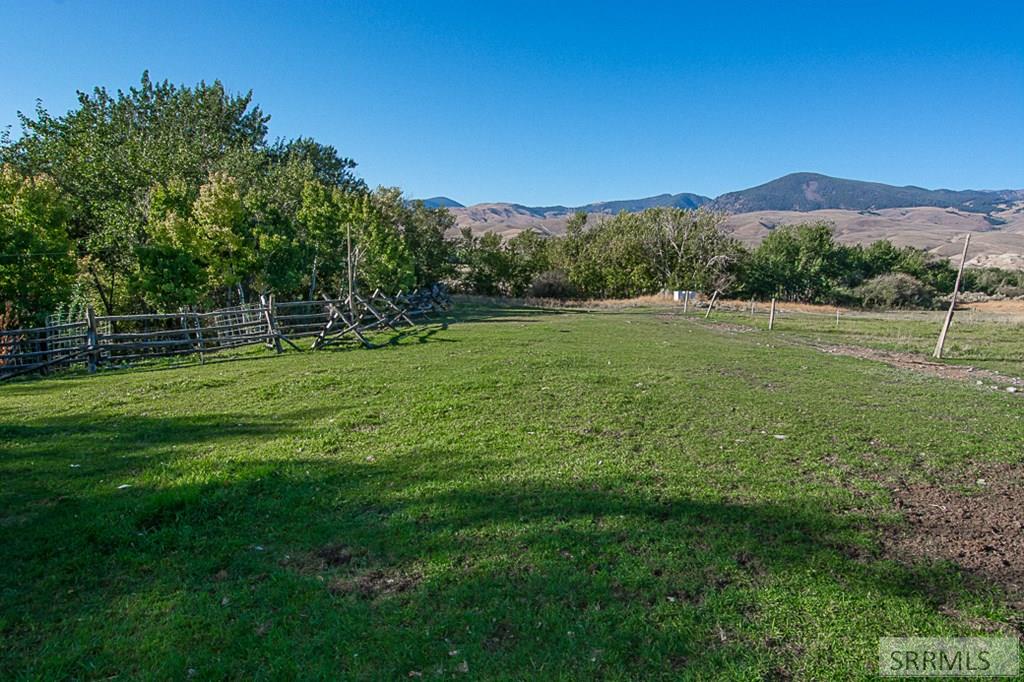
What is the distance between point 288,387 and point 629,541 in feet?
28.0

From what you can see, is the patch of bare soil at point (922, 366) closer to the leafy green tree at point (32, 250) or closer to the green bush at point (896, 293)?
the leafy green tree at point (32, 250)

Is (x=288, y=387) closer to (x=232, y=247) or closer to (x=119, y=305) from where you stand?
(x=232, y=247)

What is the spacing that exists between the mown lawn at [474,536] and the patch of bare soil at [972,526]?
23 cm

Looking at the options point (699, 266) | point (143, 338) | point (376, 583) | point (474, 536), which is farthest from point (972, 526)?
point (699, 266)

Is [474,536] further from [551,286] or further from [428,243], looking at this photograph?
[551,286]

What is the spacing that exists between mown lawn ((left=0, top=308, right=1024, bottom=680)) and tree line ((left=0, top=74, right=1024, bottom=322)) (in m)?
15.4

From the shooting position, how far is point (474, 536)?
15.2 feet

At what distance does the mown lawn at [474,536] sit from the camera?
10.8 feet

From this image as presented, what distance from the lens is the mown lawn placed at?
3305 millimetres

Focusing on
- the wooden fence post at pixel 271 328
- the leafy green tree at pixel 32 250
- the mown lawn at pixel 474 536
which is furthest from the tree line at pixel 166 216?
the mown lawn at pixel 474 536

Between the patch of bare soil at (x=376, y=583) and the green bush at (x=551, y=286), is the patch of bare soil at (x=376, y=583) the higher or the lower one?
the lower one

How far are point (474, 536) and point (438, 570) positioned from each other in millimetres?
580

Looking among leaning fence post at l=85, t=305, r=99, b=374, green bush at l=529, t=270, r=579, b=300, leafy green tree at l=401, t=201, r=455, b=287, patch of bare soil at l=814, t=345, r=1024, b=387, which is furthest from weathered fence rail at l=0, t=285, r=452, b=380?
green bush at l=529, t=270, r=579, b=300

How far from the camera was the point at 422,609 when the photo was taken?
3646 millimetres
